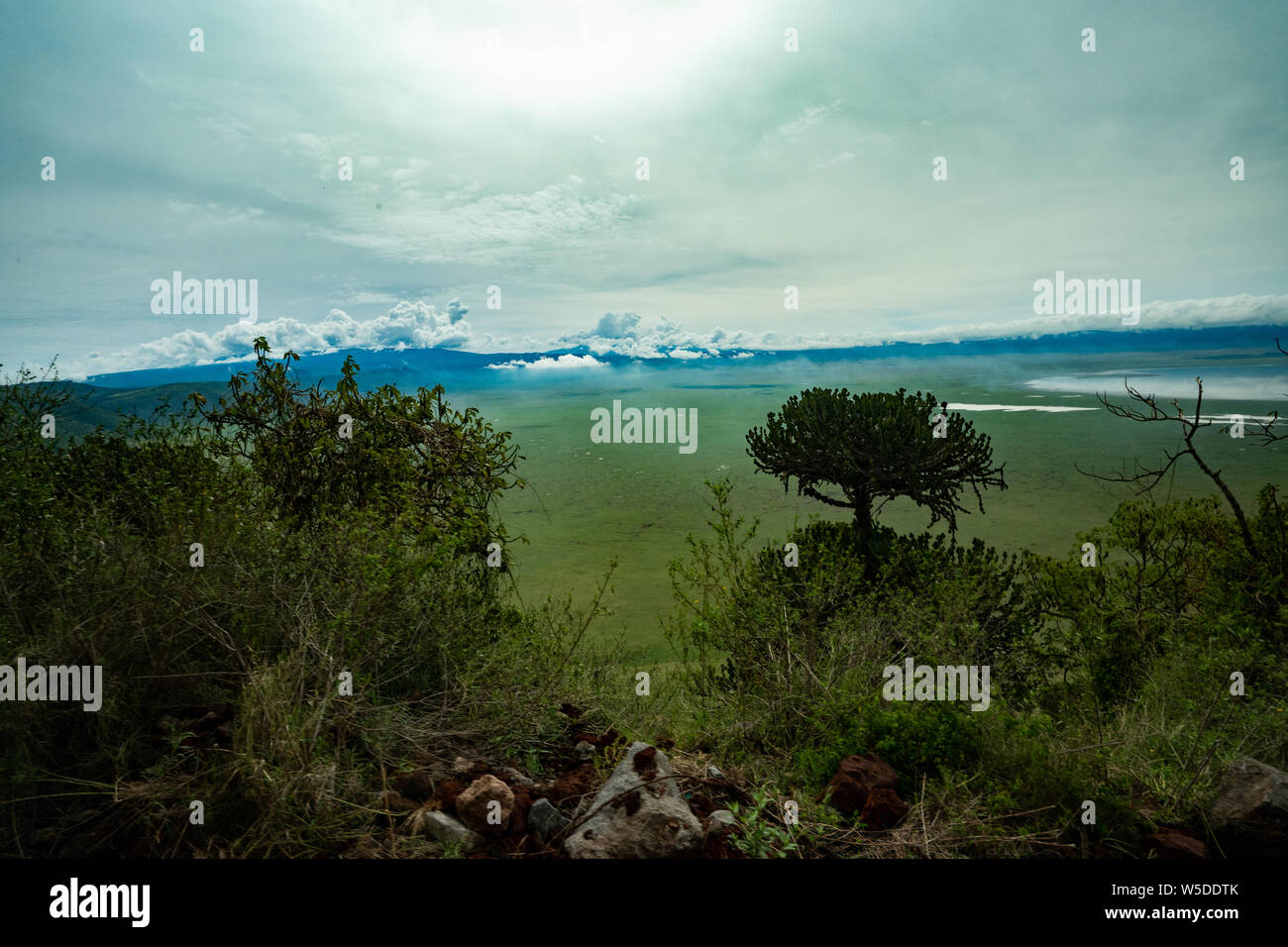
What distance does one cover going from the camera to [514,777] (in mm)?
3574

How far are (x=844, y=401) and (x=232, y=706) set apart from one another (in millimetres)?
11347

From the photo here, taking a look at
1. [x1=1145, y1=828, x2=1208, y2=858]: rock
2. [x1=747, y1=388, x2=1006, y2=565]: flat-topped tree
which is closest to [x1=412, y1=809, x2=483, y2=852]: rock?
[x1=1145, y1=828, x2=1208, y2=858]: rock

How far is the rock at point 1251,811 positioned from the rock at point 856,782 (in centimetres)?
155

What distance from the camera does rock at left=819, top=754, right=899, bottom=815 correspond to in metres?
3.21

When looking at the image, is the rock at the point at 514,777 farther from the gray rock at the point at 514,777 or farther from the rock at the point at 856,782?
the rock at the point at 856,782

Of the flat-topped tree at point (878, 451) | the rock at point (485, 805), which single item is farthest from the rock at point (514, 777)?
the flat-topped tree at point (878, 451)

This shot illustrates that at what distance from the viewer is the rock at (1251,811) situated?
121 inches

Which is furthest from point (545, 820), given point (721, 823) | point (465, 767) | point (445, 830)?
point (721, 823)

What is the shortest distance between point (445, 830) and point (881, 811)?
79.2 inches

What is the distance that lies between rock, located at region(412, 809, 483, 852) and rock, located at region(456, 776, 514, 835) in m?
0.06

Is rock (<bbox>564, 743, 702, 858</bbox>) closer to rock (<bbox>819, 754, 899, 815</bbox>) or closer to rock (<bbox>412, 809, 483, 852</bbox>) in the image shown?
rock (<bbox>412, 809, 483, 852</bbox>)

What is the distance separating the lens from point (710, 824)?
3.10 metres

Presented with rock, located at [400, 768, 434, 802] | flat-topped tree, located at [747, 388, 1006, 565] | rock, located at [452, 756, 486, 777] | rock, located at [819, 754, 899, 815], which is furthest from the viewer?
flat-topped tree, located at [747, 388, 1006, 565]
